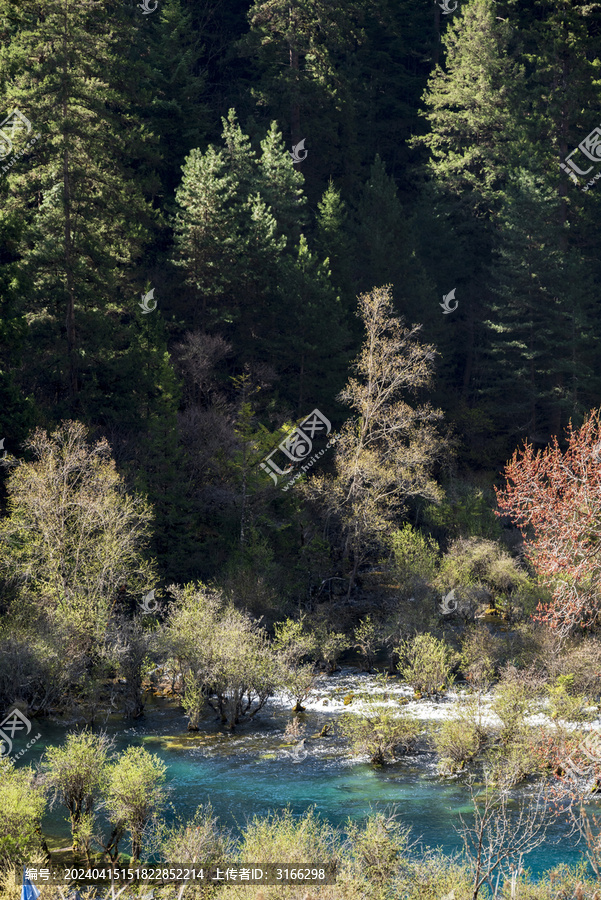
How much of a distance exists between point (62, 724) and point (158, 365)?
15.8m

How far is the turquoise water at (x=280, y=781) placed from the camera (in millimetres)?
20141

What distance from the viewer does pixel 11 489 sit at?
2752 centimetres

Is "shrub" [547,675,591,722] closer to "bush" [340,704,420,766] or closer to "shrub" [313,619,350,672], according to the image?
"bush" [340,704,420,766]

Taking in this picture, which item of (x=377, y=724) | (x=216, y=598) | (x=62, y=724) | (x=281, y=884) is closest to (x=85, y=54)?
(x=216, y=598)

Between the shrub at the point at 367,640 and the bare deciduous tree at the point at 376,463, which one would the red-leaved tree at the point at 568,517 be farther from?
the bare deciduous tree at the point at 376,463

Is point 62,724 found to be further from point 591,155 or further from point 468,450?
point 591,155

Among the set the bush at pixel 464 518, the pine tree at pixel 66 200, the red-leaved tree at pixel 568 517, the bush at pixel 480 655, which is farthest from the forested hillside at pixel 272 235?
the red-leaved tree at pixel 568 517

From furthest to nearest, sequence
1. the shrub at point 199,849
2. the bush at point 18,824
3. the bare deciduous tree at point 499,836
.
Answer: the bush at point 18,824 < the shrub at point 199,849 < the bare deciduous tree at point 499,836

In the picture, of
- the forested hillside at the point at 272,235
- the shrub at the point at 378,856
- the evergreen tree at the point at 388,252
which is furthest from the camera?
the evergreen tree at the point at 388,252

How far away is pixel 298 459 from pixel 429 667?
538 inches

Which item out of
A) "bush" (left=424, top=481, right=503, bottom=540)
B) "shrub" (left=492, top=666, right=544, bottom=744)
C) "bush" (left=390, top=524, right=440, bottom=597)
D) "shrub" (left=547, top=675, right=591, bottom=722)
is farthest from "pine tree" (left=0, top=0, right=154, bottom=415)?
"shrub" (left=547, top=675, right=591, bottom=722)

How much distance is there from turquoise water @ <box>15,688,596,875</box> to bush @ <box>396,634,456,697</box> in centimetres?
349

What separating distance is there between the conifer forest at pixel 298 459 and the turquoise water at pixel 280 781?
0.11m

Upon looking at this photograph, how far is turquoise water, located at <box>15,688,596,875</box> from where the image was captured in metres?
20.1
